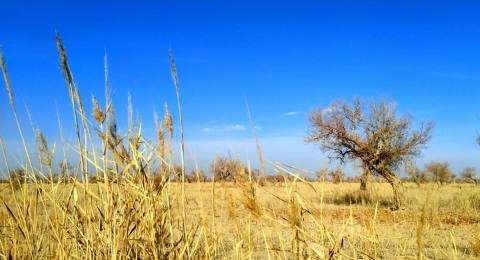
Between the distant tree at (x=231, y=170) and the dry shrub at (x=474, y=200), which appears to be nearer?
the distant tree at (x=231, y=170)

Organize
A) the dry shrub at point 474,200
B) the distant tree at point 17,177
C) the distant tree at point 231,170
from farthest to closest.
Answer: the dry shrub at point 474,200
the distant tree at point 17,177
the distant tree at point 231,170

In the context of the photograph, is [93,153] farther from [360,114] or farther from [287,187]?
[360,114]

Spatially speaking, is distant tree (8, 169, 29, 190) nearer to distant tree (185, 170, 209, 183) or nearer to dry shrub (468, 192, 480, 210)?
distant tree (185, 170, 209, 183)

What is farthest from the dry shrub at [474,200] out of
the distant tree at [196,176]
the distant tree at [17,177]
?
the distant tree at [17,177]

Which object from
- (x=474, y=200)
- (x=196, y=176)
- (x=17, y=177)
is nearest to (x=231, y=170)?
(x=196, y=176)

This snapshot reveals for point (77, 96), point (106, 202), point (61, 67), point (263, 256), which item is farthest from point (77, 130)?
point (263, 256)

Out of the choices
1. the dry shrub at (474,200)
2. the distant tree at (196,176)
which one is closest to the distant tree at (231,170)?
the distant tree at (196,176)

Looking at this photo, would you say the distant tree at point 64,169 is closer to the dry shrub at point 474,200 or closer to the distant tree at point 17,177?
the distant tree at point 17,177

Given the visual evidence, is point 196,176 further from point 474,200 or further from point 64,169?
point 474,200

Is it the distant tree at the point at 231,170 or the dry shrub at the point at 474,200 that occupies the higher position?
the distant tree at the point at 231,170

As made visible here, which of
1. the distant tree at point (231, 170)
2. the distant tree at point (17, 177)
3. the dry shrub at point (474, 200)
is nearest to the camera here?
the distant tree at point (231, 170)

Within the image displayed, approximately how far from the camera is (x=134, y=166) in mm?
1870

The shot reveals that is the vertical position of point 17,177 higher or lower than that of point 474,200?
higher

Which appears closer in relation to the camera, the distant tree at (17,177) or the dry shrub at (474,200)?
the distant tree at (17,177)
